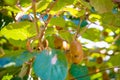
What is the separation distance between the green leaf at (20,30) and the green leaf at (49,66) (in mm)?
124

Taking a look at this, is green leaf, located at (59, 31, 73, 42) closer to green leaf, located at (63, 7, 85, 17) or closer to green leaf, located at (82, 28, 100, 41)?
green leaf, located at (63, 7, 85, 17)

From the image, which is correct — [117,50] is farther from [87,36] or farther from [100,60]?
[87,36]

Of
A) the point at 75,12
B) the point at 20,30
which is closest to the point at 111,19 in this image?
the point at 75,12

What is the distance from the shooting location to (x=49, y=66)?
0.66 meters

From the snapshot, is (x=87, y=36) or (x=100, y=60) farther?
(x=100, y=60)

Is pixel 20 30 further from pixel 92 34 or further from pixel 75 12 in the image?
pixel 92 34

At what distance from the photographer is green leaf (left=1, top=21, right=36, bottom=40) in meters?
0.79

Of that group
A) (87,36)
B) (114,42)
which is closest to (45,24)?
(87,36)

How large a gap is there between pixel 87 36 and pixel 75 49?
349 millimetres

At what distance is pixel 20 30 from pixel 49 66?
0.18 metres

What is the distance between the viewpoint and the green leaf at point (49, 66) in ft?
2.14

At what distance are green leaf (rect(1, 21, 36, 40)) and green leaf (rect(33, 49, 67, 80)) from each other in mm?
124

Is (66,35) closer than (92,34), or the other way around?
(66,35)

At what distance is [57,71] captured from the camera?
0.66 m
